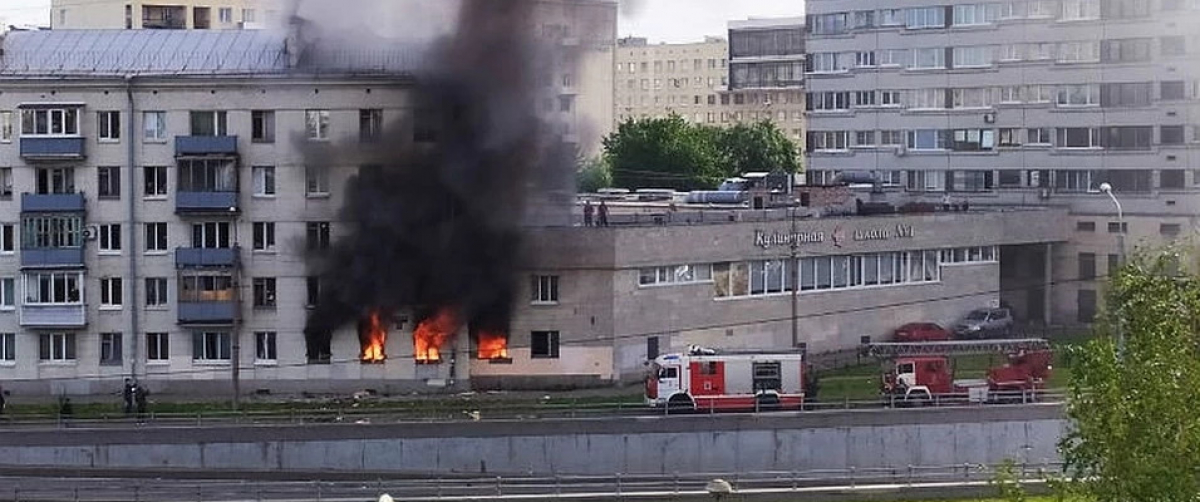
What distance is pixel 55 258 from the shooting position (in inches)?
2741

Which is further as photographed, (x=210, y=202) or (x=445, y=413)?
(x=210, y=202)

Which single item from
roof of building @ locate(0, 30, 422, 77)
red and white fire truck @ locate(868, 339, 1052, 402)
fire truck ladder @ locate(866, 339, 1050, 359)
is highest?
roof of building @ locate(0, 30, 422, 77)

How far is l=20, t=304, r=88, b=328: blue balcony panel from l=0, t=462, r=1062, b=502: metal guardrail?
1509 cm

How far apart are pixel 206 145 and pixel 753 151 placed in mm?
81850

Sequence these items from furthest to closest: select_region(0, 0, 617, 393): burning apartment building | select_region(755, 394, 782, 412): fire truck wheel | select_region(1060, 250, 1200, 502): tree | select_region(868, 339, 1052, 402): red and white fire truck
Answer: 1. select_region(0, 0, 617, 393): burning apartment building
2. select_region(868, 339, 1052, 402): red and white fire truck
3. select_region(755, 394, 782, 412): fire truck wheel
4. select_region(1060, 250, 1200, 502): tree

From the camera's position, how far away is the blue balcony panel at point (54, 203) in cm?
6975

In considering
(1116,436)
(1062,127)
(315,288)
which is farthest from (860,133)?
(1116,436)

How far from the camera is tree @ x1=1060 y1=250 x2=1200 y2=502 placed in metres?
36.6

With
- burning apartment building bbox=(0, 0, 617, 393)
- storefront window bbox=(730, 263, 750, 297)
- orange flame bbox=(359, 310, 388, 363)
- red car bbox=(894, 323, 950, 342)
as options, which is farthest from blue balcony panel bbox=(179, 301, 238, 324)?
red car bbox=(894, 323, 950, 342)

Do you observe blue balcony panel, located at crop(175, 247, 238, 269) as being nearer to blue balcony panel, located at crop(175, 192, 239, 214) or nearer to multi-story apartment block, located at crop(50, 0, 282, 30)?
blue balcony panel, located at crop(175, 192, 239, 214)

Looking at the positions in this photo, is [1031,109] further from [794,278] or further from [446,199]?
[446,199]

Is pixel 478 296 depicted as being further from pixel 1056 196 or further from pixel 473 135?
pixel 1056 196

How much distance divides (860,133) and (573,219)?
34.9 metres

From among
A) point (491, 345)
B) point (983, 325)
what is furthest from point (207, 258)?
point (983, 325)
